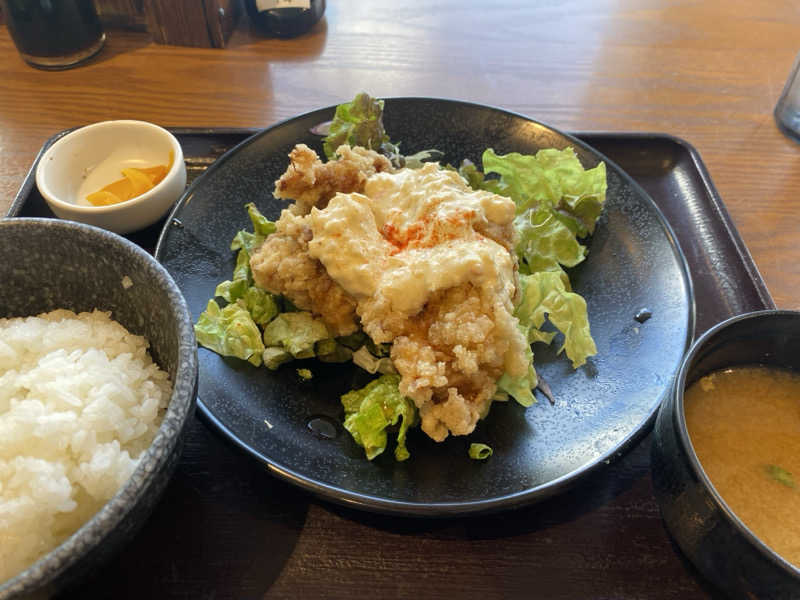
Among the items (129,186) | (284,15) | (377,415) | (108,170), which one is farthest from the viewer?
(284,15)

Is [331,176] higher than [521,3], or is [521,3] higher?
[331,176]

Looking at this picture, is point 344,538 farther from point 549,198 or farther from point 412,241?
point 549,198

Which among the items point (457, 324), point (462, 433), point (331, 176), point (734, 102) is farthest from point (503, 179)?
point (734, 102)

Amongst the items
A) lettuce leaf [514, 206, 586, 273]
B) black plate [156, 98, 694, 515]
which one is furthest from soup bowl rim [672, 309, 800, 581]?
lettuce leaf [514, 206, 586, 273]

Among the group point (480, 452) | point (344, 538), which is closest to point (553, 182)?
point (480, 452)

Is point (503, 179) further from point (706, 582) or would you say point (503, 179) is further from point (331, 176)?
point (706, 582)

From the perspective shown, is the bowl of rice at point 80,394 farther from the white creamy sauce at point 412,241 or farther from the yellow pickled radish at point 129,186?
the yellow pickled radish at point 129,186
